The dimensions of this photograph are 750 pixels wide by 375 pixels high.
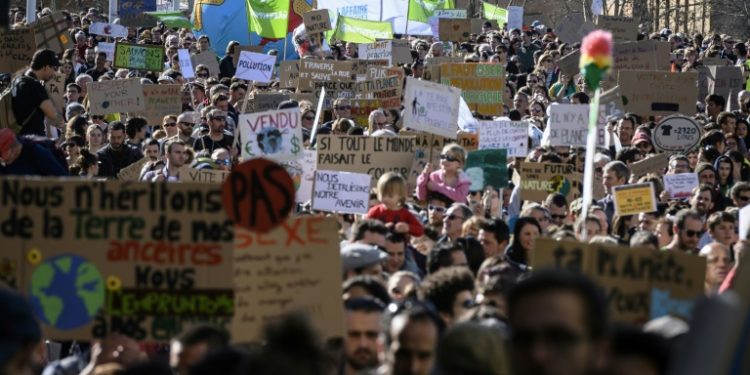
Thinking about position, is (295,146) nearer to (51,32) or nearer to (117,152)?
(117,152)

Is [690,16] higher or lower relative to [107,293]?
higher

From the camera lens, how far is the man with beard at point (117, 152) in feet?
47.3

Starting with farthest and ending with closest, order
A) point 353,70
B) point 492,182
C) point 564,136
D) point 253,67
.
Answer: point 253,67 → point 353,70 → point 564,136 → point 492,182

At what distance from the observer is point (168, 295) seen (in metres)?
6.45

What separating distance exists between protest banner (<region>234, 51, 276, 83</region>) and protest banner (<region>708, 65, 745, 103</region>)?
5.83 metres

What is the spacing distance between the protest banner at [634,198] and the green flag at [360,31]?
1868 cm

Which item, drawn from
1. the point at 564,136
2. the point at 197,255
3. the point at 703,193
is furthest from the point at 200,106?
the point at 197,255

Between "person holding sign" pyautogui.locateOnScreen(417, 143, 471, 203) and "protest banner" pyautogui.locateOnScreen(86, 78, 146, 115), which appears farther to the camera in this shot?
"protest banner" pyautogui.locateOnScreen(86, 78, 146, 115)

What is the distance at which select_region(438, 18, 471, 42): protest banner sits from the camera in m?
30.8

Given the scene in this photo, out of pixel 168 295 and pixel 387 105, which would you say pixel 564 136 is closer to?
pixel 387 105

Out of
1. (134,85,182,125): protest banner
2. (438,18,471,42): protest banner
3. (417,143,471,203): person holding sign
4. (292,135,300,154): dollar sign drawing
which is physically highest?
(438,18,471,42): protest banner

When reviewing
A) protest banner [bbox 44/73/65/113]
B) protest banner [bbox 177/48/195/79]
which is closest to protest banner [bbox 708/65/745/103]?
protest banner [bbox 177/48/195/79]

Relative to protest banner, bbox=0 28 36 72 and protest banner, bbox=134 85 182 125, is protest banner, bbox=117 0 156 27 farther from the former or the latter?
protest banner, bbox=0 28 36 72

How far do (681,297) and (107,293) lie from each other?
7.14 feet
